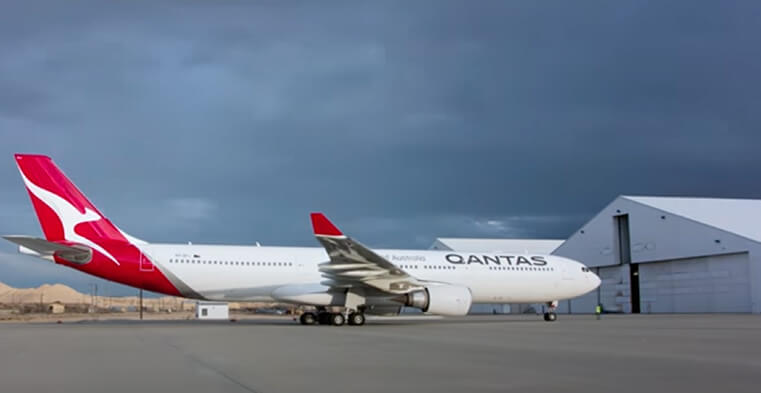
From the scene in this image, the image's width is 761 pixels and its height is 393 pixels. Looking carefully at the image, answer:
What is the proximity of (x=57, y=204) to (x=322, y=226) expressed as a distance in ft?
27.3

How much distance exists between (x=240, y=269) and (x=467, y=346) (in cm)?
1144

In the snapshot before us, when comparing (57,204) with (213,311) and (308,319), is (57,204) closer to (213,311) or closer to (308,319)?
(308,319)

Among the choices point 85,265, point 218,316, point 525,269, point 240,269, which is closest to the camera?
point 85,265

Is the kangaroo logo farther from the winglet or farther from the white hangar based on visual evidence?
the white hangar

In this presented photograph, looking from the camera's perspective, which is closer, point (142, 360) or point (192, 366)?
point (192, 366)

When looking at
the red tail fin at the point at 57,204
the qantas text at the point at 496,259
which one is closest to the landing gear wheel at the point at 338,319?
the qantas text at the point at 496,259

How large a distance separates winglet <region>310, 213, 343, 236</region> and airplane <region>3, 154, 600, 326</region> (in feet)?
0.10

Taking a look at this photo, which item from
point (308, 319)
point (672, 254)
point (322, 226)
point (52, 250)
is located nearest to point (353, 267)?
point (322, 226)

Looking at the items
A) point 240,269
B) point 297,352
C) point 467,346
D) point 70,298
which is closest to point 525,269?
point 240,269

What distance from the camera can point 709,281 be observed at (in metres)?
38.0

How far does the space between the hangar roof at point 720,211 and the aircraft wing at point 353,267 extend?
24.0 m

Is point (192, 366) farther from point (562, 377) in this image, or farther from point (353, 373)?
point (562, 377)

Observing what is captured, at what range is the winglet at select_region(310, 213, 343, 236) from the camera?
19719 millimetres

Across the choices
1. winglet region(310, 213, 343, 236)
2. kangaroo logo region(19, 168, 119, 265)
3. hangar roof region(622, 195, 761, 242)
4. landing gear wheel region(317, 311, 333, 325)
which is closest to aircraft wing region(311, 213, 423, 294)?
winglet region(310, 213, 343, 236)
